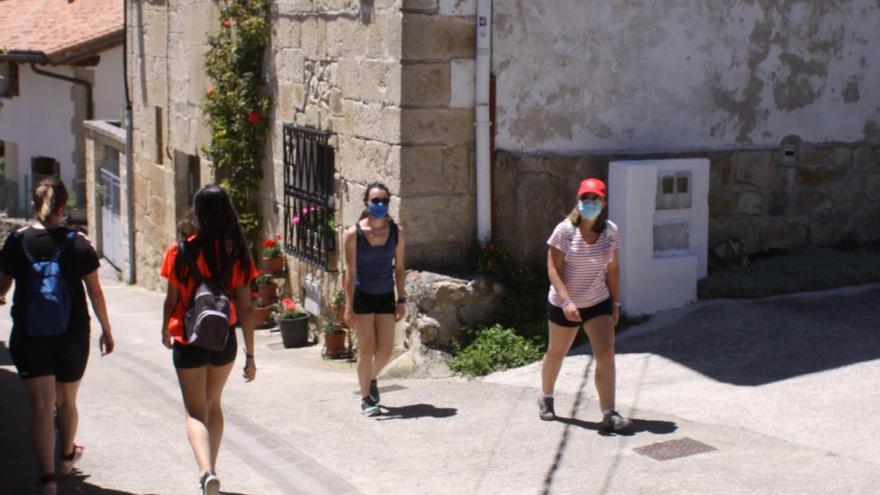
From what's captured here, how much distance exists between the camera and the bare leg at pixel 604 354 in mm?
7285

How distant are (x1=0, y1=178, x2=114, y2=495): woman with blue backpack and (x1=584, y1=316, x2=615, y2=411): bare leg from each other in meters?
2.80

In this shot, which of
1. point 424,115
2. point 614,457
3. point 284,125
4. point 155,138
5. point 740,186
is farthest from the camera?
point 155,138

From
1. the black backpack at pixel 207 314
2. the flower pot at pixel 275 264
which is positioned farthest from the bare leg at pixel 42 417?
the flower pot at pixel 275 264

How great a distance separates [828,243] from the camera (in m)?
11.1

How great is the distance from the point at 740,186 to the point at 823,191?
2.86 ft

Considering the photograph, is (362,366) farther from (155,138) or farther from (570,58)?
(155,138)

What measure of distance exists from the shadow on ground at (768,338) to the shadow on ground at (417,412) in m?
1.38

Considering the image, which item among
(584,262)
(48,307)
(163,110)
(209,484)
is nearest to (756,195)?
(584,262)

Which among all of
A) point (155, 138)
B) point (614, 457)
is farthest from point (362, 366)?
point (155, 138)

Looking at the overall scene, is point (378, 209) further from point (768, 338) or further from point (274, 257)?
point (274, 257)

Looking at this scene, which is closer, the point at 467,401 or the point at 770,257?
the point at 467,401

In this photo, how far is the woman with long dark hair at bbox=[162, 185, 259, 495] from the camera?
237 inches

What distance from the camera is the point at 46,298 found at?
20.2 feet

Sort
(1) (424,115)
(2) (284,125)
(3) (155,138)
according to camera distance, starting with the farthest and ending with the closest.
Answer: (3) (155,138)
(2) (284,125)
(1) (424,115)
